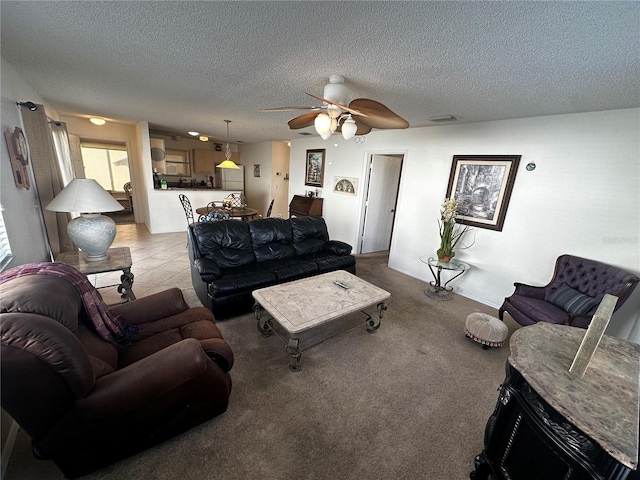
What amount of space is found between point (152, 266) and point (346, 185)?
369 cm

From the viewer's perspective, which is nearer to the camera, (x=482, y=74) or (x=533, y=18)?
(x=533, y=18)

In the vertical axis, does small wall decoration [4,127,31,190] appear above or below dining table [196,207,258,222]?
above

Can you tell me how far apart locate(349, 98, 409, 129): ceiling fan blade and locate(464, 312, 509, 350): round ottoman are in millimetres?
2028

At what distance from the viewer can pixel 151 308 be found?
194cm

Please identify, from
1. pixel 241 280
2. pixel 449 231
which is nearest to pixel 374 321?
pixel 241 280

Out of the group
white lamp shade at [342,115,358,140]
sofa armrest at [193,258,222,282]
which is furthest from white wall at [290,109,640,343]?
sofa armrest at [193,258,222,282]

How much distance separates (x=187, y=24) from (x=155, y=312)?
6.25ft

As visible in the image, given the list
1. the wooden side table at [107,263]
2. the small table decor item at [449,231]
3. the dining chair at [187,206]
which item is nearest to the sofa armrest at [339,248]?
the small table decor item at [449,231]

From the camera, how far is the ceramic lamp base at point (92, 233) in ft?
7.58

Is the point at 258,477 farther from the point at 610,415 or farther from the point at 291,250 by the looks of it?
the point at 291,250

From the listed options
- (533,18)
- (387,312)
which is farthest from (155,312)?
(533,18)

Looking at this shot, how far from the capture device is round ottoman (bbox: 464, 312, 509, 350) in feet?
7.96

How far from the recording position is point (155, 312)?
1.94 metres

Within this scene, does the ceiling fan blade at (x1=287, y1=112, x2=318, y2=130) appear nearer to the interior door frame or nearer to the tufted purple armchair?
the interior door frame
